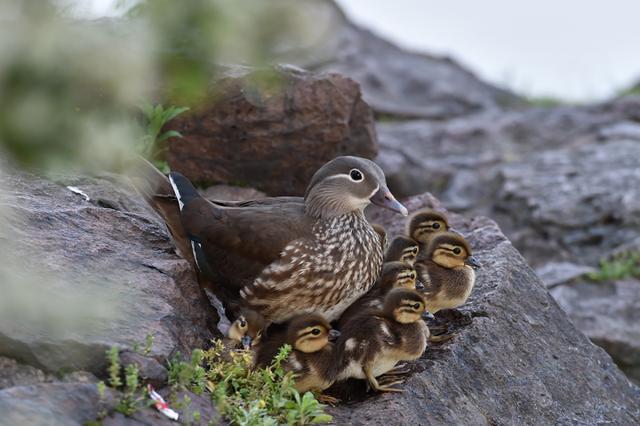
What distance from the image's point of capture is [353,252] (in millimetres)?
5594

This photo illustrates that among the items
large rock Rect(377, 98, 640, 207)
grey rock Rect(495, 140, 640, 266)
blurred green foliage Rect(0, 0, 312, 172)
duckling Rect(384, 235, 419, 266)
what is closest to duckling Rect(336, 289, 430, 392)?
duckling Rect(384, 235, 419, 266)

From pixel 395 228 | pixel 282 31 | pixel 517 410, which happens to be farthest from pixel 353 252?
pixel 282 31

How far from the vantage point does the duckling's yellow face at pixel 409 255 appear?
627 cm

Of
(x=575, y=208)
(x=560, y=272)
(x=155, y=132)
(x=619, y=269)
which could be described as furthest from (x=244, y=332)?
(x=575, y=208)

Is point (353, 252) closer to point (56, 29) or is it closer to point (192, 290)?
point (192, 290)

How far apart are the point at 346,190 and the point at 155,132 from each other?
1696mm

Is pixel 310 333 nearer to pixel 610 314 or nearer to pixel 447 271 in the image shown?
pixel 447 271

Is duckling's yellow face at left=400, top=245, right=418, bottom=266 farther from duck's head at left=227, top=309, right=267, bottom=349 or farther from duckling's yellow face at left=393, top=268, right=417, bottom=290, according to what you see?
duck's head at left=227, top=309, right=267, bottom=349

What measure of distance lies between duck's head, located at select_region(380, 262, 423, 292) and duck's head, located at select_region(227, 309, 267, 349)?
33.2 inches

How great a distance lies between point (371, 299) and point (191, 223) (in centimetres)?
113

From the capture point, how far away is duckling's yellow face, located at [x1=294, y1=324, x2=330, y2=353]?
→ 4.96m

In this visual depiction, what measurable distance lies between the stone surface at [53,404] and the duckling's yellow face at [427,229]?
3274 mm

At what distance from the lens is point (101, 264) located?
4574 mm

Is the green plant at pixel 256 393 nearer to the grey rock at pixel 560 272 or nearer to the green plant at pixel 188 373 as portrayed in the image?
the green plant at pixel 188 373
